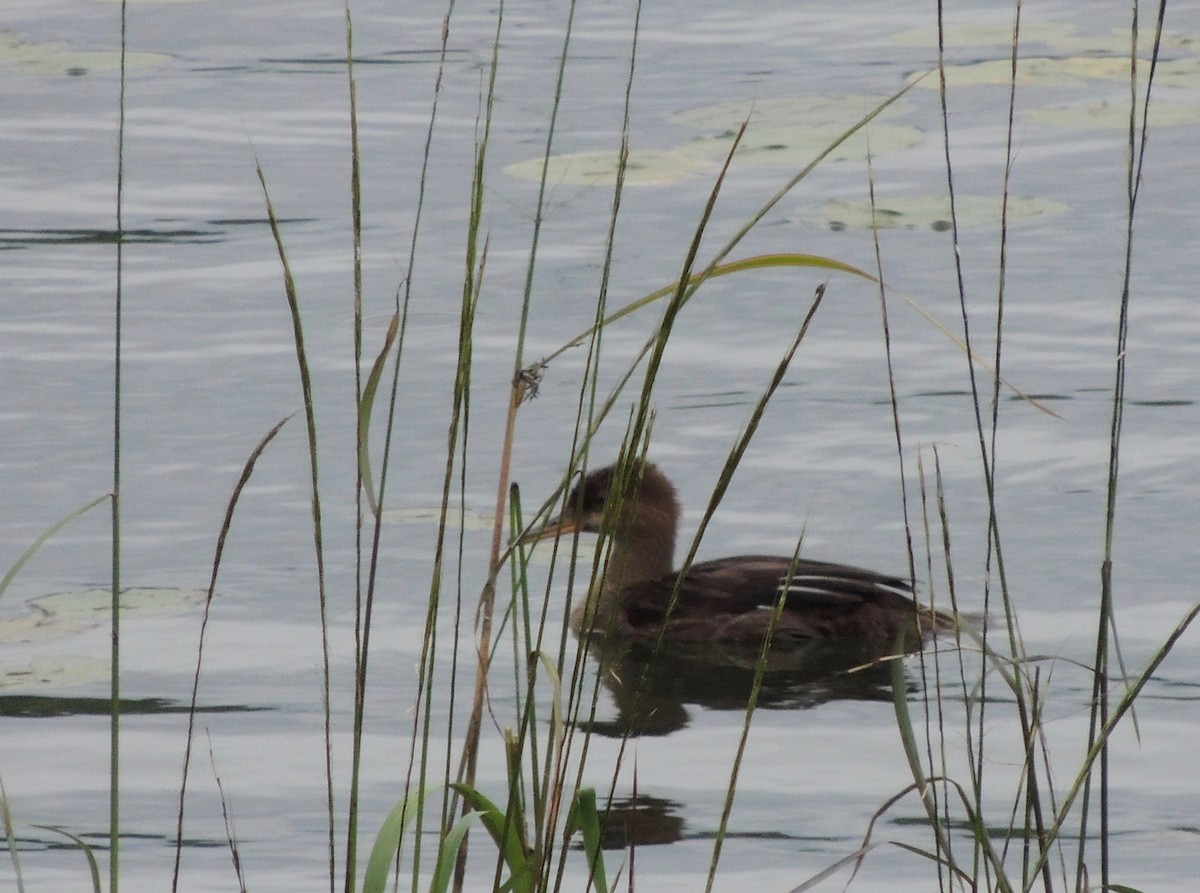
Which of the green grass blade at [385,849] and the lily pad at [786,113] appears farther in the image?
the lily pad at [786,113]

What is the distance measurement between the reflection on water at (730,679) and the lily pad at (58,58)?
5.96 meters

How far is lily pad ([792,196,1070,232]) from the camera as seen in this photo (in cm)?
866

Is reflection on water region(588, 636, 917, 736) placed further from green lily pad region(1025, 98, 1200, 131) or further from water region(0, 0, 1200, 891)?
green lily pad region(1025, 98, 1200, 131)

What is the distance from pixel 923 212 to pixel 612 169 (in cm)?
131

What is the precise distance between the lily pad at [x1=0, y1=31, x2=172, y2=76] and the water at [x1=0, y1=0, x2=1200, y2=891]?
6cm

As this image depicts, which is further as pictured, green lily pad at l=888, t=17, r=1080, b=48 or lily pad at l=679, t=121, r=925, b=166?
green lily pad at l=888, t=17, r=1080, b=48

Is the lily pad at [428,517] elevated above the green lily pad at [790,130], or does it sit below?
below

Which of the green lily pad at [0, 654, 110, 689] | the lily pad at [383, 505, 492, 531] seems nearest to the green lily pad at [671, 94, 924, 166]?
the lily pad at [383, 505, 492, 531]

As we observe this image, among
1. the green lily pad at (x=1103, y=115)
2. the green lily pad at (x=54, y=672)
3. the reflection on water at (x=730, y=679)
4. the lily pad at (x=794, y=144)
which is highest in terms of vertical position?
the green lily pad at (x=1103, y=115)

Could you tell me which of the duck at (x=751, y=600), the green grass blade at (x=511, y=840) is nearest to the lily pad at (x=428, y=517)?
the duck at (x=751, y=600)

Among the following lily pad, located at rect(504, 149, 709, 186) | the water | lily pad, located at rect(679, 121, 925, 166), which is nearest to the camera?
the water

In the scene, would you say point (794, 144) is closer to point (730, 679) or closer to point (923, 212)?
point (923, 212)

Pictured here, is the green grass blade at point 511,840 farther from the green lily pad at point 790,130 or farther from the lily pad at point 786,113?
the lily pad at point 786,113

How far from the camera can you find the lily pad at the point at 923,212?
8664mm
